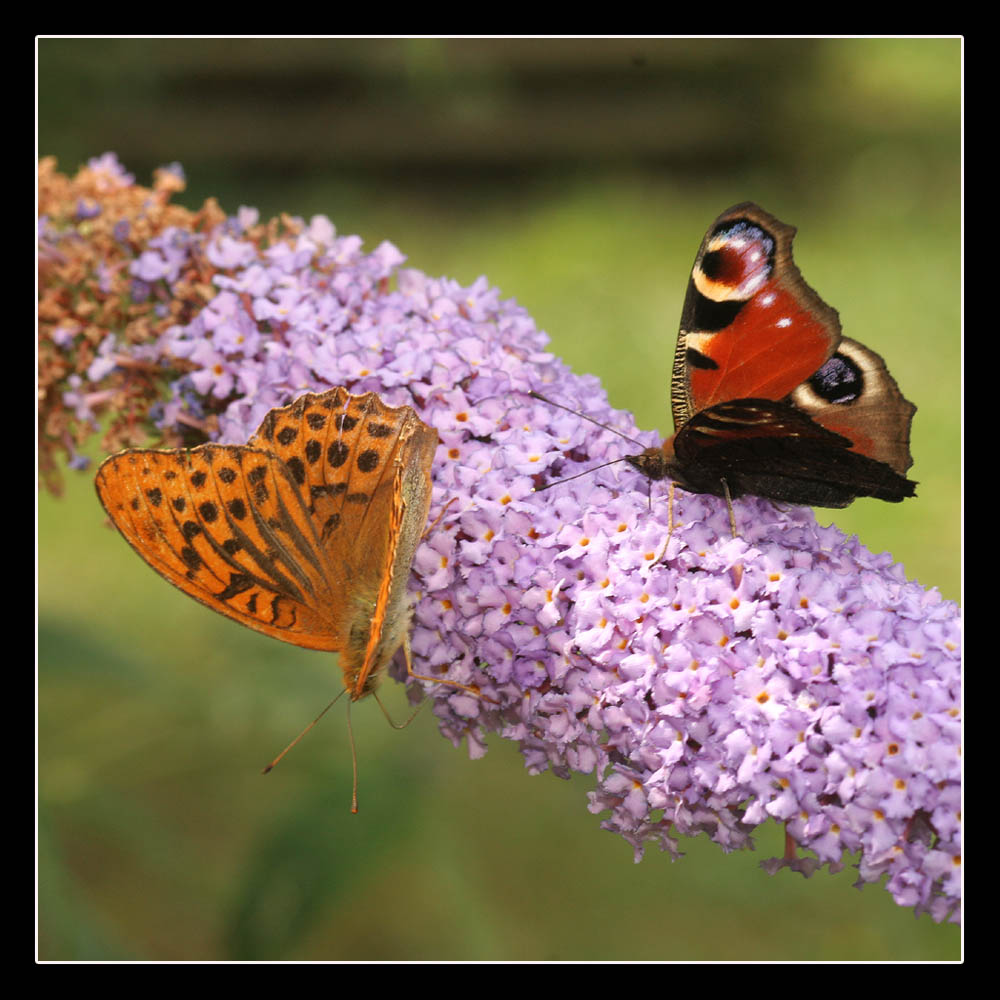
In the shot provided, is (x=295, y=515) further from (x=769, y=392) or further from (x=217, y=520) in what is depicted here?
(x=769, y=392)

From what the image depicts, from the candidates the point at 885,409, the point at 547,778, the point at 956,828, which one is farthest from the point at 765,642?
the point at 547,778

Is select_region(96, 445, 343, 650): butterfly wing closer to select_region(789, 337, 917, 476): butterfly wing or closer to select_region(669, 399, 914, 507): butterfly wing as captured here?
select_region(669, 399, 914, 507): butterfly wing

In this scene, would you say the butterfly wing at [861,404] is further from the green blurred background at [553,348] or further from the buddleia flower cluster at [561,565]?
the green blurred background at [553,348]

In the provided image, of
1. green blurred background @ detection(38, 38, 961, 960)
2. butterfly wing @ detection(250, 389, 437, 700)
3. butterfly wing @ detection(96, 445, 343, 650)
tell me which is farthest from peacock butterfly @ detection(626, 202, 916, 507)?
green blurred background @ detection(38, 38, 961, 960)

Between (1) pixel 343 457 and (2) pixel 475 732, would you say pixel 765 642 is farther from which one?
(1) pixel 343 457

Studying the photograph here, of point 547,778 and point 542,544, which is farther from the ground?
point 542,544
